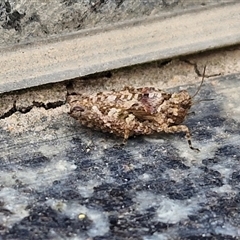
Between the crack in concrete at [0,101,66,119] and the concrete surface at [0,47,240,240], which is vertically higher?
the crack in concrete at [0,101,66,119]

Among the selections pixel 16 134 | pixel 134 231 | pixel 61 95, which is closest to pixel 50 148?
pixel 16 134

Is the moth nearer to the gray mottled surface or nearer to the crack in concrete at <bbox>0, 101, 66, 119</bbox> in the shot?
the crack in concrete at <bbox>0, 101, 66, 119</bbox>

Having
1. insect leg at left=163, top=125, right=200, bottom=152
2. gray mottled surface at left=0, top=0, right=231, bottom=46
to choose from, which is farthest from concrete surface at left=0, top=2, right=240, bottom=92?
insect leg at left=163, top=125, right=200, bottom=152

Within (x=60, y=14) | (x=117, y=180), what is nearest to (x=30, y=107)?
(x=60, y=14)

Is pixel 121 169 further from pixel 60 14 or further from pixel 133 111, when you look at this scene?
pixel 60 14

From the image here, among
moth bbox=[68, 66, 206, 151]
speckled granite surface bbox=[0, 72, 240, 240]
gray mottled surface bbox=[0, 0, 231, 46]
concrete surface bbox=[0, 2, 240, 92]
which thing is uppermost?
gray mottled surface bbox=[0, 0, 231, 46]

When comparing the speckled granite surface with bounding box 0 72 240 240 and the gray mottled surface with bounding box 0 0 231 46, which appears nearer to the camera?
the speckled granite surface with bounding box 0 72 240 240

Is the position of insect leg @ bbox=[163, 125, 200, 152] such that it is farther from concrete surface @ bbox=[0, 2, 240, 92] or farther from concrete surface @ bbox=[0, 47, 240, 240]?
concrete surface @ bbox=[0, 2, 240, 92]
